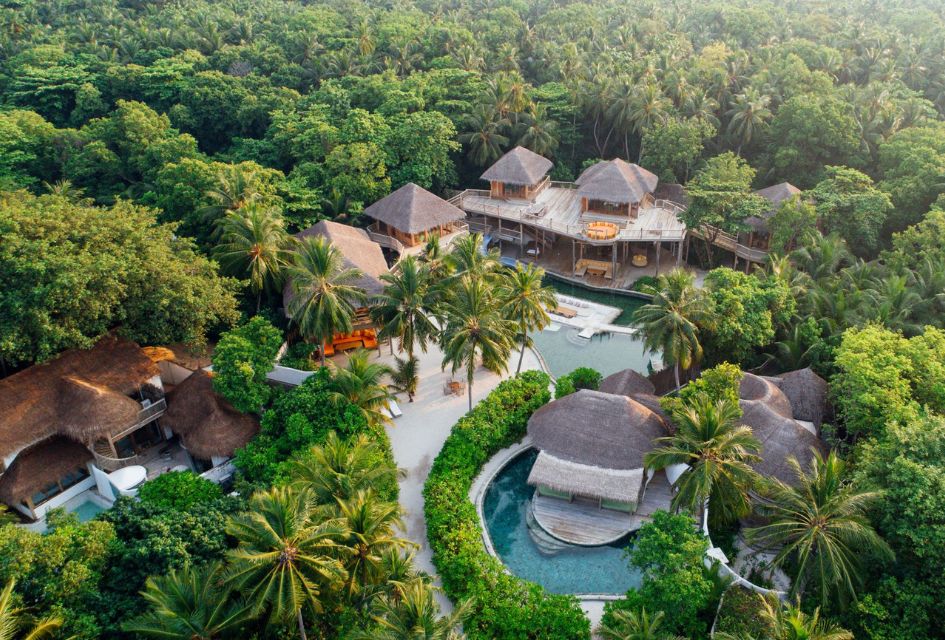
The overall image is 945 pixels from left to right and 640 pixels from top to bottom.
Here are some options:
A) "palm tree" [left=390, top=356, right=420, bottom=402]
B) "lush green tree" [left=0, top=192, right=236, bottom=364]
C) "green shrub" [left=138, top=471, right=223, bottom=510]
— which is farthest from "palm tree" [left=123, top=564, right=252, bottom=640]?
"palm tree" [left=390, top=356, right=420, bottom=402]

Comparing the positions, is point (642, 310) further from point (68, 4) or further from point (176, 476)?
point (68, 4)

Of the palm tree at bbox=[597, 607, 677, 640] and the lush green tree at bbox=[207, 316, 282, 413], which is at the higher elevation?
the lush green tree at bbox=[207, 316, 282, 413]

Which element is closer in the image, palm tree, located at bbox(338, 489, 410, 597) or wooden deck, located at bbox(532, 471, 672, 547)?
palm tree, located at bbox(338, 489, 410, 597)

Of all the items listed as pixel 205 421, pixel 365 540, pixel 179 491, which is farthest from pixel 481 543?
pixel 205 421

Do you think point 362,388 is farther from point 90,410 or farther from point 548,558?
point 90,410

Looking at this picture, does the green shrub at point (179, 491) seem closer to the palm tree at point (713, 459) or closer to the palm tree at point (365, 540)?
the palm tree at point (365, 540)

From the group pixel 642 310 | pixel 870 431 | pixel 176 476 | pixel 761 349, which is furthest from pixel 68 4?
pixel 870 431

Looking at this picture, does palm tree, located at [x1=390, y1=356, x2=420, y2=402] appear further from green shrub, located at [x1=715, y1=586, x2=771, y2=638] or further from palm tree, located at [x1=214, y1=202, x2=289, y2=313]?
green shrub, located at [x1=715, y1=586, x2=771, y2=638]
